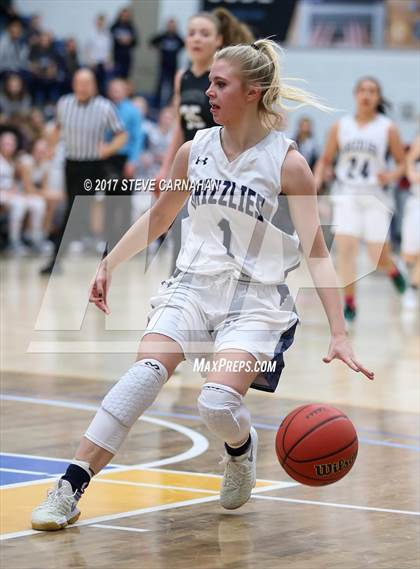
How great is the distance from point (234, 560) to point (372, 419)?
9.67 feet

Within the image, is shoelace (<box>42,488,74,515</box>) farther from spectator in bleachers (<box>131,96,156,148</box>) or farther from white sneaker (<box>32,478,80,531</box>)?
spectator in bleachers (<box>131,96,156,148</box>)

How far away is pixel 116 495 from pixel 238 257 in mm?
1139

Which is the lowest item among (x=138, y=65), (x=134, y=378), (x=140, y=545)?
(x=138, y=65)

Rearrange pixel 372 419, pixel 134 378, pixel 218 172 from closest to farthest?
pixel 134 378, pixel 218 172, pixel 372 419

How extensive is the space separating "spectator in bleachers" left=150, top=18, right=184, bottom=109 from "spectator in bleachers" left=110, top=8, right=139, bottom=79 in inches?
20.2

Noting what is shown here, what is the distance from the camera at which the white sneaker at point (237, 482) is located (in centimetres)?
505

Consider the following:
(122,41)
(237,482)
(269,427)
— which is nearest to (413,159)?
(269,427)

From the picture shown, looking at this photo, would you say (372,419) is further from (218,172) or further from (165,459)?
(218,172)

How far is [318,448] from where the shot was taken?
4.73m

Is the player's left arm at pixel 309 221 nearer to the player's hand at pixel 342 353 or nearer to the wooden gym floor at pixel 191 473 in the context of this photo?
the player's hand at pixel 342 353

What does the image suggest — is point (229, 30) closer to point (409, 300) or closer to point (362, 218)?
point (362, 218)

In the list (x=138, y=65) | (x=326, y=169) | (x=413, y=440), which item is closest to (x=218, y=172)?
(x=413, y=440)

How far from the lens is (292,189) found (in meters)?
5.00

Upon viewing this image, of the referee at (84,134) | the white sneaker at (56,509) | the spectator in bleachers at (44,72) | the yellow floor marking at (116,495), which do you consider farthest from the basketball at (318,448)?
the spectator in bleachers at (44,72)
